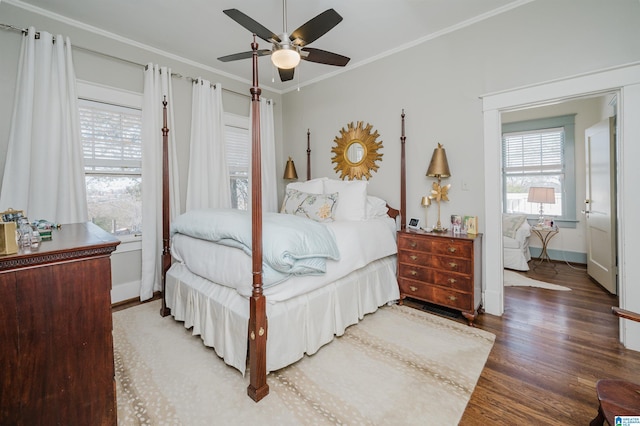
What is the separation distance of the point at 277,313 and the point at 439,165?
2.13m

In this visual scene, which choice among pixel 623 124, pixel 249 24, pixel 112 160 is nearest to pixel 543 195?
pixel 623 124

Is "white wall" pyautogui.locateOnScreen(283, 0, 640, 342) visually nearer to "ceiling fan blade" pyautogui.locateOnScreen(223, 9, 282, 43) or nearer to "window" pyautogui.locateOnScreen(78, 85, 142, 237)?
"ceiling fan blade" pyautogui.locateOnScreen(223, 9, 282, 43)

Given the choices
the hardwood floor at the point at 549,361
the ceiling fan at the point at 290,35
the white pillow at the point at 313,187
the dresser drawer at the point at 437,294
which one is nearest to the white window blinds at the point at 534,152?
the hardwood floor at the point at 549,361

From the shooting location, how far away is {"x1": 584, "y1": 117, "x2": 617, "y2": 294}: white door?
119 inches

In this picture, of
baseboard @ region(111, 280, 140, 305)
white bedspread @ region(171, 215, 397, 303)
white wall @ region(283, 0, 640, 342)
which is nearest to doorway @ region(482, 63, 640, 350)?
white wall @ region(283, 0, 640, 342)

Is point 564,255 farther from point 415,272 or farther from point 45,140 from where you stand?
point 45,140

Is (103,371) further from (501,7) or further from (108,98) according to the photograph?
(501,7)

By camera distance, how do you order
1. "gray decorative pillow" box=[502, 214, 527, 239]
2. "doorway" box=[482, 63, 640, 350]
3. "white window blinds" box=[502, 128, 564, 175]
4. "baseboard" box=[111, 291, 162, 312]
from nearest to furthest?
"doorway" box=[482, 63, 640, 350], "baseboard" box=[111, 291, 162, 312], "gray decorative pillow" box=[502, 214, 527, 239], "white window blinds" box=[502, 128, 564, 175]

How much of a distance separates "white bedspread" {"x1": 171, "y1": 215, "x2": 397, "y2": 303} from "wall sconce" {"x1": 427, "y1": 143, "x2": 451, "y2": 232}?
57cm

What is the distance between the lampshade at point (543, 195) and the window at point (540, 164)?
0.32 m

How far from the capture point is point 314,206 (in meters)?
3.09

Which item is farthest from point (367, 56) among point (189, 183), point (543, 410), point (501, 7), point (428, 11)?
point (543, 410)

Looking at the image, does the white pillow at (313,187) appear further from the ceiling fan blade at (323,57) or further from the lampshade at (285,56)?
the lampshade at (285,56)

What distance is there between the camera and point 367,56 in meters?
3.53
